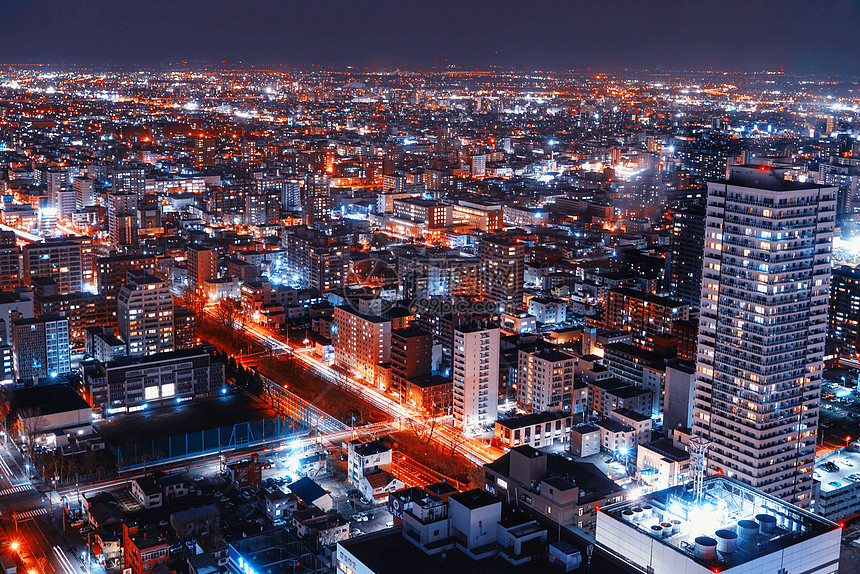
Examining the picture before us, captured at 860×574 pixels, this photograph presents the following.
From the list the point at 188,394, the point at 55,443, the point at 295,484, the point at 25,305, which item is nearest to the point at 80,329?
the point at 25,305

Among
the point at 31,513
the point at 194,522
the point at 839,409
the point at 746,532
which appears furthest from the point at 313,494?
the point at 839,409

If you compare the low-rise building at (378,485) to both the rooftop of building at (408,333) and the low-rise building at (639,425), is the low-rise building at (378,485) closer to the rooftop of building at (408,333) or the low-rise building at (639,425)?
the low-rise building at (639,425)

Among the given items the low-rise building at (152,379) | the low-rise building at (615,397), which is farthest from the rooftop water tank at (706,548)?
the low-rise building at (152,379)

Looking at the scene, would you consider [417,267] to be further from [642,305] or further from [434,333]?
[642,305]

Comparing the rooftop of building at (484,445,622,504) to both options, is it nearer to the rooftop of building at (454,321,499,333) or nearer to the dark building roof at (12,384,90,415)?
the rooftop of building at (454,321,499,333)

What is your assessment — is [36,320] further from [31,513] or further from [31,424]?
[31,513]

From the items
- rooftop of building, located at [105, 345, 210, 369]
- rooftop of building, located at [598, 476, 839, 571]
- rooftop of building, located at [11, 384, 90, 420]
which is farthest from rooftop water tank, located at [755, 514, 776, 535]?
rooftop of building, located at [105, 345, 210, 369]
